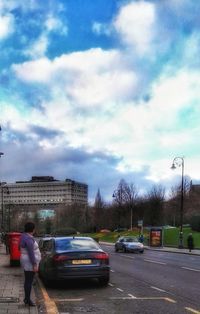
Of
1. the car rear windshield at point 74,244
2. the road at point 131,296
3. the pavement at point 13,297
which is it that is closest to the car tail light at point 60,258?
the car rear windshield at point 74,244

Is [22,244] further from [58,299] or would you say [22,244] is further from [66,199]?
[66,199]

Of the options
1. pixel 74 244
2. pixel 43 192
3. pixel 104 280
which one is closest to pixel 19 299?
pixel 104 280

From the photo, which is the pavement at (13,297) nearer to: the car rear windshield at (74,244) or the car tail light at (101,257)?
the car rear windshield at (74,244)

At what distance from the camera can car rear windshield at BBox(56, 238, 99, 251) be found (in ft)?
57.1

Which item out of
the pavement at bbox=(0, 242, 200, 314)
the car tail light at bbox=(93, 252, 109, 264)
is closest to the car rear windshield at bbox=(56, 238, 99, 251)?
the car tail light at bbox=(93, 252, 109, 264)

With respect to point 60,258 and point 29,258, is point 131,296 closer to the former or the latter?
point 60,258

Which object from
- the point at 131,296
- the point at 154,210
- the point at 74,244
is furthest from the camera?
the point at 154,210

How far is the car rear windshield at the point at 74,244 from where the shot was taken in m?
17.4

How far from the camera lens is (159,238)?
68.1m

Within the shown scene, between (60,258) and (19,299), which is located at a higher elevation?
(60,258)

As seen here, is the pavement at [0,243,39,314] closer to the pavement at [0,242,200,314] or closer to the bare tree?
the pavement at [0,242,200,314]

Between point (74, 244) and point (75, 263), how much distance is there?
1.12 metres

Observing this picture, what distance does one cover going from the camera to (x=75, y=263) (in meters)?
16.7

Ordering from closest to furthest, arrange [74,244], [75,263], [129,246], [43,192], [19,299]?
[19,299]
[75,263]
[74,244]
[129,246]
[43,192]
